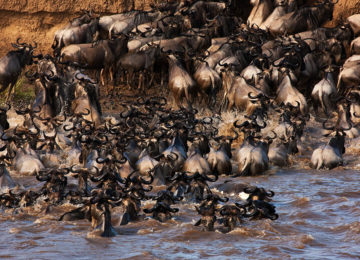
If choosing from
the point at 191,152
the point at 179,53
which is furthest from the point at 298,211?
the point at 179,53

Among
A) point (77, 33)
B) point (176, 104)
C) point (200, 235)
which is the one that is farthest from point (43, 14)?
point (200, 235)

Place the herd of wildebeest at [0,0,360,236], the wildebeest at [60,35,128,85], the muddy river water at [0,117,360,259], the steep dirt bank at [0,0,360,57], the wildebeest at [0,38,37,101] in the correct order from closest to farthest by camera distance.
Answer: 1. the muddy river water at [0,117,360,259]
2. the herd of wildebeest at [0,0,360,236]
3. the wildebeest at [0,38,37,101]
4. the wildebeest at [60,35,128,85]
5. the steep dirt bank at [0,0,360,57]

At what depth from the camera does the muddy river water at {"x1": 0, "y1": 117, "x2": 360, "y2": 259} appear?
27.2 ft

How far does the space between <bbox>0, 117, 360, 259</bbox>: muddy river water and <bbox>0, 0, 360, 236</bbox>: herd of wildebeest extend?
0.19 m

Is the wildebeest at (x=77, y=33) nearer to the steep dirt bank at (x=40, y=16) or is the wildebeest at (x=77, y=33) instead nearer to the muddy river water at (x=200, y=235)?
the steep dirt bank at (x=40, y=16)

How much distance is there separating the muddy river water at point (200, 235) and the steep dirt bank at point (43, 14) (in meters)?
9.55

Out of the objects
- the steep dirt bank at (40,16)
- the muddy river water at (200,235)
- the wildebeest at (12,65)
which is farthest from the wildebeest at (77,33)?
the muddy river water at (200,235)

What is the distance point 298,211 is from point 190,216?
4.49 feet

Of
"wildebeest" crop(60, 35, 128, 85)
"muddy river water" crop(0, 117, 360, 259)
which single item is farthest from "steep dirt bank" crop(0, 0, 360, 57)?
"muddy river water" crop(0, 117, 360, 259)

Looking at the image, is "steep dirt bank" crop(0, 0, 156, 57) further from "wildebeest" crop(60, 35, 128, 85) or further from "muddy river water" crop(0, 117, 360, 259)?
"muddy river water" crop(0, 117, 360, 259)

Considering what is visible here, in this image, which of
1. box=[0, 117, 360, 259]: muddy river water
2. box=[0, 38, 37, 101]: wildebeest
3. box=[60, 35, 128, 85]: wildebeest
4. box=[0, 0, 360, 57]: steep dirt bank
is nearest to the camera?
box=[0, 117, 360, 259]: muddy river water

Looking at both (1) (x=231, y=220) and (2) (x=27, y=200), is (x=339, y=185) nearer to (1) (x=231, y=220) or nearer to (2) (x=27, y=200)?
(1) (x=231, y=220)

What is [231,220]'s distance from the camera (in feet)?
29.5

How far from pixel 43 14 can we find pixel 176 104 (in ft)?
15.6
